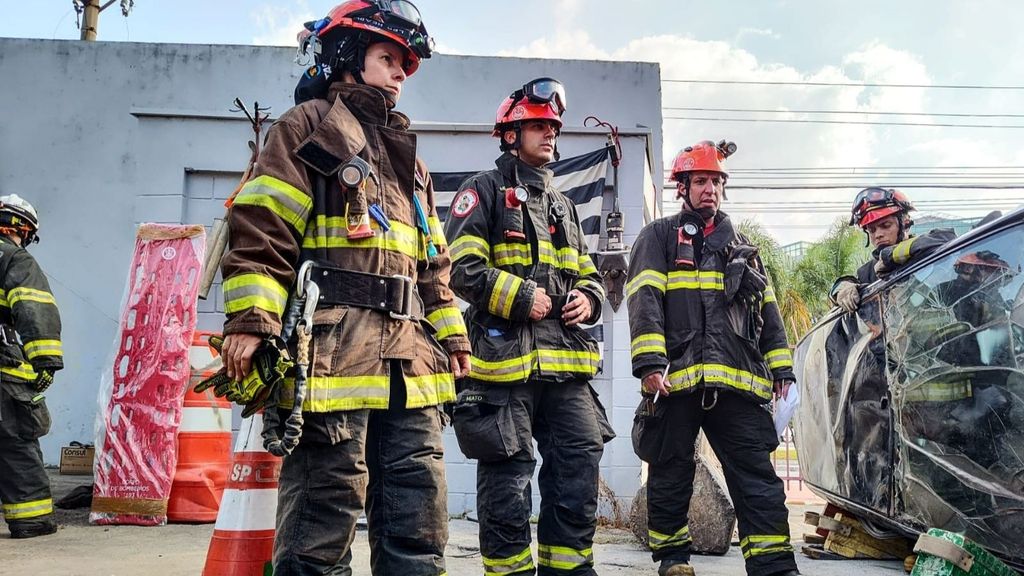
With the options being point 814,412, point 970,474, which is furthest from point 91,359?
point 970,474

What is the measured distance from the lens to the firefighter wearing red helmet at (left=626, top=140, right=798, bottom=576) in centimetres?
390

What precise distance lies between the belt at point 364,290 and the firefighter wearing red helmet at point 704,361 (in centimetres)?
173

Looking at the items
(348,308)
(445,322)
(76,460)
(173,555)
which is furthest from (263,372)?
(76,460)

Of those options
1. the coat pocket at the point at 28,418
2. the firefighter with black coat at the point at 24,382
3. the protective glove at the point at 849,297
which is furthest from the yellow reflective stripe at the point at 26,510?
the protective glove at the point at 849,297

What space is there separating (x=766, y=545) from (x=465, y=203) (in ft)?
Answer: 6.70

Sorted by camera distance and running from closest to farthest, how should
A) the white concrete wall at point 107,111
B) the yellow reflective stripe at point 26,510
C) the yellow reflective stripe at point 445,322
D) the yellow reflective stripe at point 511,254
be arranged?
the yellow reflective stripe at point 445,322
the yellow reflective stripe at point 511,254
the yellow reflective stripe at point 26,510
the white concrete wall at point 107,111

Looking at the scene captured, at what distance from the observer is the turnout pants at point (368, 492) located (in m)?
2.27

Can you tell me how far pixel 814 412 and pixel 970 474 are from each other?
1864mm

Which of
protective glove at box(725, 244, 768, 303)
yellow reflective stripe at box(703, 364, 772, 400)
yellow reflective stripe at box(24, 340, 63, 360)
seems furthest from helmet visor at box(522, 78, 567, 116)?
yellow reflective stripe at box(24, 340, 63, 360)

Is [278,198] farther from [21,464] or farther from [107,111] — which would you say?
[107,111]

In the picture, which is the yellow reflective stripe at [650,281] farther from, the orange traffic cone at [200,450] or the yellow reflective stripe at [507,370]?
the orange traffic cone at [200,450]

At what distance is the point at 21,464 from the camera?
5289 mm

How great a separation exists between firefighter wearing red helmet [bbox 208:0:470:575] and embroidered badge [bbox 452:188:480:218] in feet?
2.68

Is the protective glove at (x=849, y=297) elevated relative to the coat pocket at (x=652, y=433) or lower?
elevated
